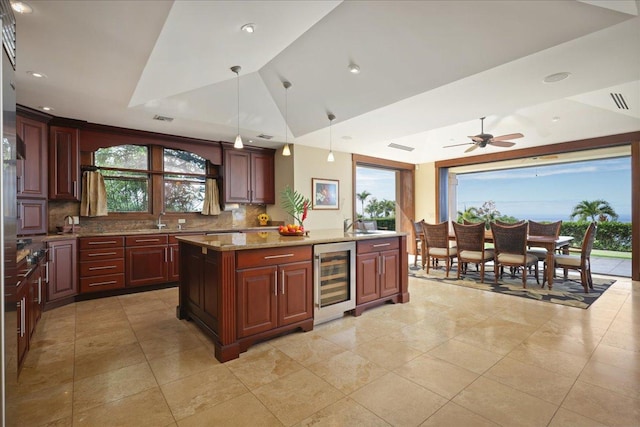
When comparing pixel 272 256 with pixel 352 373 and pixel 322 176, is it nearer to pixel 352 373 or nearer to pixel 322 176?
pixel 352 373

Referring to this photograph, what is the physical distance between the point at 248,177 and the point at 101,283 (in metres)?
2.90

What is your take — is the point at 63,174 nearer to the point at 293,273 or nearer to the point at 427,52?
the point at 293,273

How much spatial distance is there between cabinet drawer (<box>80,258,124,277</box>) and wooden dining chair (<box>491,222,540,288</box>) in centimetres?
562

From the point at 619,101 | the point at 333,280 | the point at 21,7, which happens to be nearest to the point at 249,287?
the point at 333,280

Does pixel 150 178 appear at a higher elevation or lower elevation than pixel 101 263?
higher

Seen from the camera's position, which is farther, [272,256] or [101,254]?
[101,254]

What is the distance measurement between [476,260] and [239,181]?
442cm

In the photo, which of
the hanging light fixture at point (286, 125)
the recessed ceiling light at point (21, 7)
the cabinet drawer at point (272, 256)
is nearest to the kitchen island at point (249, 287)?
the cabinet drawer at point (272, 256)

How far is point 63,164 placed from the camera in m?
4.14

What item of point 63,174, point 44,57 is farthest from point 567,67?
point 63,174

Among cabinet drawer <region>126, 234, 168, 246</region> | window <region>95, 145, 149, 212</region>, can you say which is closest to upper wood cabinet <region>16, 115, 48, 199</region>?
window <region>95, 145, 149, 212</region>

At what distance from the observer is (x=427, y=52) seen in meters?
2.83

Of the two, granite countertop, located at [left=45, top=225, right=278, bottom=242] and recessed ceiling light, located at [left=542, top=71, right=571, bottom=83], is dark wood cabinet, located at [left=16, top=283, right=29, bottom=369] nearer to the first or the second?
granite countertop, located at [left=45, top=225, right=278, bottom=242]

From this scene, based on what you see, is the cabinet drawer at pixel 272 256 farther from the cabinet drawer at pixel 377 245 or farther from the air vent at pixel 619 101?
the air vent at pixel 619 101
